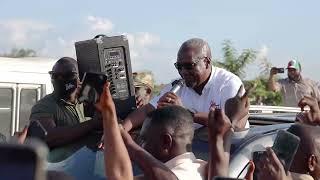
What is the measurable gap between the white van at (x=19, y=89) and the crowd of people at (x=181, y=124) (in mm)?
3339

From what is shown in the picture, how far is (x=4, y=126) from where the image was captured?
820 centimetres

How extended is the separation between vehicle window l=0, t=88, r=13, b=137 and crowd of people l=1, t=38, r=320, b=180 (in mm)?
3344

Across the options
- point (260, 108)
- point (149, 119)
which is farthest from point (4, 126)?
point (149, 119)

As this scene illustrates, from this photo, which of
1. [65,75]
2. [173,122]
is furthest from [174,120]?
[65,75]

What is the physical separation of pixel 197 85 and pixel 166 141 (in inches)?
44.6

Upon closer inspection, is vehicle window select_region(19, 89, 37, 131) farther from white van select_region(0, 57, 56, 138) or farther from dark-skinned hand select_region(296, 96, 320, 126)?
dark-skinned hand select_region(296, 96, 320, 126)

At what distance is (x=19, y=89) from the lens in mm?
8320

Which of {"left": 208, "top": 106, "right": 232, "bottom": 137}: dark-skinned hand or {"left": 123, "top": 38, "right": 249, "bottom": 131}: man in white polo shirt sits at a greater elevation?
{"left": 123, "top": 38, "right": 249, "bottom": 131}: man in white polo shirt

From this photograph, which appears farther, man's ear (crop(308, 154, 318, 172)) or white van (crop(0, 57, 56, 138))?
white van (crop(0, 57, 56, 138))

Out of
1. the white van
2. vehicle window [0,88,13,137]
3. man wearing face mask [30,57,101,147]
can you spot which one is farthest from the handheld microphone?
vehicle window [0,88,13,137]

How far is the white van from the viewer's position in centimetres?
820

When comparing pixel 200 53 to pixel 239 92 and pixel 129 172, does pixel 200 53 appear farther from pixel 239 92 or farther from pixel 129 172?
pixel 129 172

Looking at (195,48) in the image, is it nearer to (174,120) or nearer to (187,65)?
(187,65)

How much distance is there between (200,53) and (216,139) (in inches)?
56.8
